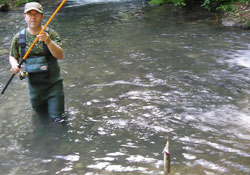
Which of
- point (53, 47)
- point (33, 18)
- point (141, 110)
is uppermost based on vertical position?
point (33, 18)

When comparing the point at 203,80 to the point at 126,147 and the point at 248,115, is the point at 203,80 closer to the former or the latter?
the point at 248,115

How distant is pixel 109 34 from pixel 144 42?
2231 mm

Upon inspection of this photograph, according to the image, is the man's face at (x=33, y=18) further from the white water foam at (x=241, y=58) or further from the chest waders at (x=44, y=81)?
the white water foam at (x=241, y=58)

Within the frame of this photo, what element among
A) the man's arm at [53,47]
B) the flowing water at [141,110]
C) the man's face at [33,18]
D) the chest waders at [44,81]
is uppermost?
the man's face at [33,18]

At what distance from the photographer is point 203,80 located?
7.63 metres

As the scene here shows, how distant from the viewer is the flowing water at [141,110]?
179 inches

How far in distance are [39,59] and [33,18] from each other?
2.12ft

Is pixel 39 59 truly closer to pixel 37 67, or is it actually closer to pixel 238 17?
pixel 37 67

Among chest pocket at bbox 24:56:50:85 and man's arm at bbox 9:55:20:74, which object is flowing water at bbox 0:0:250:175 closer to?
chest pocket at bbox 24:56:50:85

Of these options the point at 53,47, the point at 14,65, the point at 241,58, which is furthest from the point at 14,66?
the point at 241,58

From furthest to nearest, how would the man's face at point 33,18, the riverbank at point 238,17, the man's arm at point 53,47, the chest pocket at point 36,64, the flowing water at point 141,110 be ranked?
the riverbank at point 238,17 → the chest pocket at point 36,64 → the man's face at point 33,18 → the flowing water at point 141,110 → the man's arm at point 53,47

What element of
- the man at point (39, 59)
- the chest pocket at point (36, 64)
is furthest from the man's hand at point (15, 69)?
the chest pocket at point (36, 64)

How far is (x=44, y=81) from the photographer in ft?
16.7

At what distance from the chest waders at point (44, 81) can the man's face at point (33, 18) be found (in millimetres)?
173
